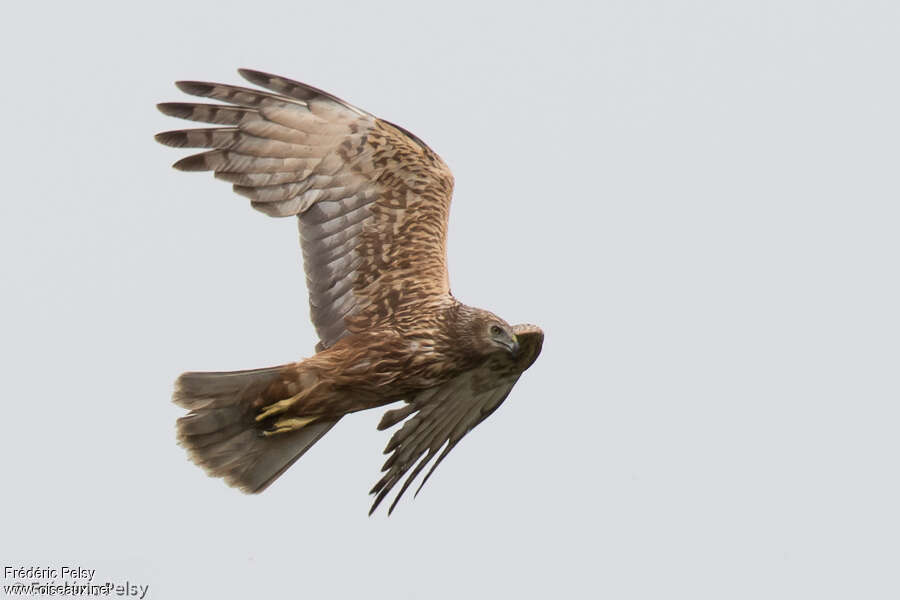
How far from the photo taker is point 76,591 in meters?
12.9

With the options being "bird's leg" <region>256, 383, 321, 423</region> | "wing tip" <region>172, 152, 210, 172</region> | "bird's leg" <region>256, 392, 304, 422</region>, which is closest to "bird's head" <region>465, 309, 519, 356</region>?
"bird's leg" <region>256, 383, 321, 423</region>

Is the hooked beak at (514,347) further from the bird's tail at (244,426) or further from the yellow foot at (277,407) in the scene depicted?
the yellow foot at (277,407)

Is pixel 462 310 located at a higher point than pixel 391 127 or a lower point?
lower

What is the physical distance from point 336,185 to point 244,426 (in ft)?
5.90

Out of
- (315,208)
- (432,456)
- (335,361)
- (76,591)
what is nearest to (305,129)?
(315,208)

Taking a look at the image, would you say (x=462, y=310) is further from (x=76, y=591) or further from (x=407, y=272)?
(x=76, y=591)

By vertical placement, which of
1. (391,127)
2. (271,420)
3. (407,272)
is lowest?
(271,420)

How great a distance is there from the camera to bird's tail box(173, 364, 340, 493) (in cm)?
1289

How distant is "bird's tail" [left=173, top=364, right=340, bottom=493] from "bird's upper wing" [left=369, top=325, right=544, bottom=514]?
57cm

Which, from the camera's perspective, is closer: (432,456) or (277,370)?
(277,370)

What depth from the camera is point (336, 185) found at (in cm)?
1323

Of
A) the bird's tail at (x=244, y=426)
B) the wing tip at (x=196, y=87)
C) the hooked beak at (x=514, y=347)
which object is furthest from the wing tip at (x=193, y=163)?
the hooked beak at (x=514, y=347)

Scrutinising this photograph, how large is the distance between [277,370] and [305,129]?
1708 millimetres

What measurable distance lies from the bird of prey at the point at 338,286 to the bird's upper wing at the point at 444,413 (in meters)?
0.02
